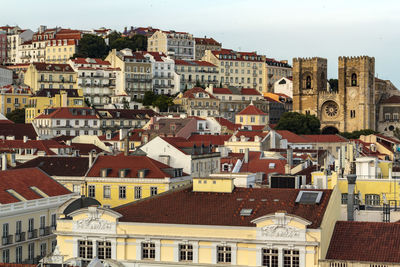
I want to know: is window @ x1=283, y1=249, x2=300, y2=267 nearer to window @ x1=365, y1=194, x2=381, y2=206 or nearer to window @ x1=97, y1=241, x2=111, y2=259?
window @ x1=97, y1=241, x2=111, y2=259

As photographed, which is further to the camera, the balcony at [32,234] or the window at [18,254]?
the balcony at [32,234]

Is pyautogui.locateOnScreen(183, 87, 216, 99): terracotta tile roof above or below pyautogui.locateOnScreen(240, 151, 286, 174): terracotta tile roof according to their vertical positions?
above

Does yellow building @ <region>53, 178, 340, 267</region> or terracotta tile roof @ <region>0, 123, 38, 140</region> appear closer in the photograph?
yellow building @ <region>53, 178, 340, 267</region>

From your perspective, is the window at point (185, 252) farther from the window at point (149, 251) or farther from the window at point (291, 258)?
the window at point (291, 258)

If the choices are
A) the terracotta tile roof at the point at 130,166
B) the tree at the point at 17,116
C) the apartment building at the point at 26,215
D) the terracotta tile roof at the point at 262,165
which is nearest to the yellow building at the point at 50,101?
the tree at the point at 17,116

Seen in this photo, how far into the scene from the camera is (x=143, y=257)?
3578 cm

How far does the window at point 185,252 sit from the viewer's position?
3541cm

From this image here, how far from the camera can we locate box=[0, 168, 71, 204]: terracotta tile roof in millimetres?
52281

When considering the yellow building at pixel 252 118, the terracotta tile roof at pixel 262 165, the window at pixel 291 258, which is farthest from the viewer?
the yellow building at pixel 252 118

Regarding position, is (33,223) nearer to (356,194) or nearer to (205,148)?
(356,194)

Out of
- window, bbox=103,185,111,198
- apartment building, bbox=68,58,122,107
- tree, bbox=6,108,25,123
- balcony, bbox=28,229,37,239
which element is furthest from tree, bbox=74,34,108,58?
balcony, bbox=28,229,37,239

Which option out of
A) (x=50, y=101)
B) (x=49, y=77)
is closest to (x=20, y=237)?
(x=50, y=101)

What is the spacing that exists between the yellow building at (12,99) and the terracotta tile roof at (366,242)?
13202 centimetres

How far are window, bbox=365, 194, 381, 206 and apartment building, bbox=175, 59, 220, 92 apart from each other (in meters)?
141
